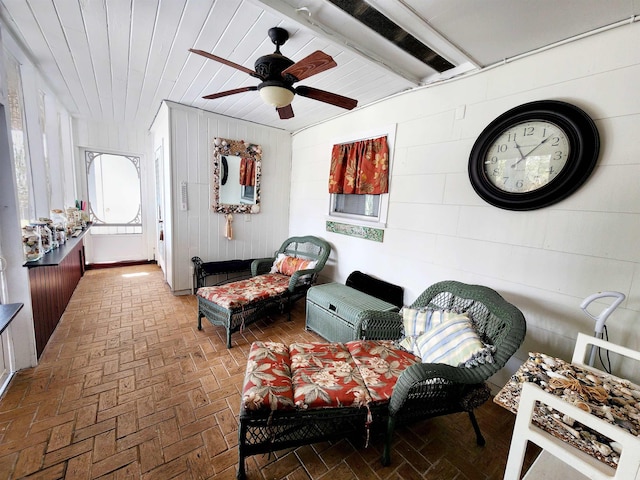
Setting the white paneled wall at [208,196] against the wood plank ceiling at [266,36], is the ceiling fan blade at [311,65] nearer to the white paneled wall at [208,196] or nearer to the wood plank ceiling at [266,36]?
the wood plank ceiling at [266,36]

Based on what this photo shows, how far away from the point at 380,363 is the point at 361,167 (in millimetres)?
2087

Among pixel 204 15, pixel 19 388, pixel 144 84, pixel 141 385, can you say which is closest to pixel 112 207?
pixel 144 84

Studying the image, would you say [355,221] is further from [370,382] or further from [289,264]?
[370,382]

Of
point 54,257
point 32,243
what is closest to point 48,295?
point 54,257

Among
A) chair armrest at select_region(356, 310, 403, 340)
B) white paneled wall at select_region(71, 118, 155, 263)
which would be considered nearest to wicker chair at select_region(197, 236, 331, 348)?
chair armrest at select_region(356, 310, 403, 340)

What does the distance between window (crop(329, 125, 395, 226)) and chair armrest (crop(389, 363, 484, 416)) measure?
5.50 feet

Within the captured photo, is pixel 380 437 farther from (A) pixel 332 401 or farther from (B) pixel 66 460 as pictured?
(B) pixel 66 460

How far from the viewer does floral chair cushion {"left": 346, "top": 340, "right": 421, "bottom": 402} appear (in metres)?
1.49

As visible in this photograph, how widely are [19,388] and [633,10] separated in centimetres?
441

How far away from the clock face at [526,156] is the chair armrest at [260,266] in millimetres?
2856

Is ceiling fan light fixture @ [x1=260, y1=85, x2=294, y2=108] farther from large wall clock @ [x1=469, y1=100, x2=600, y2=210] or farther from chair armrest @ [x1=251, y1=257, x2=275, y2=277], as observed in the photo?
chair armrest @ [x1=251, y1=257, x2=275, y2=277]

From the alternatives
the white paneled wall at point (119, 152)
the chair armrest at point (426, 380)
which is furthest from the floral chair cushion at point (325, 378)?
the white paneled wall at point (119, 152)

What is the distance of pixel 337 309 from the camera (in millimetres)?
2514

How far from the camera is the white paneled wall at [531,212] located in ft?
4.89
